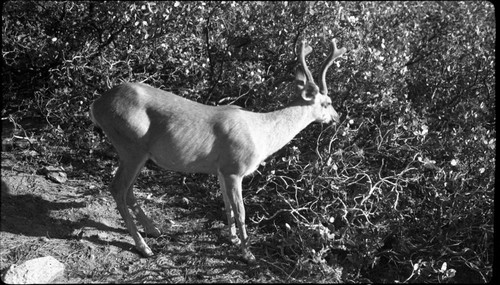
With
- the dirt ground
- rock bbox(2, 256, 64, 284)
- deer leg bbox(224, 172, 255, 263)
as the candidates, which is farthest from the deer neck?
rock bbox(2, 256, 64, 284)

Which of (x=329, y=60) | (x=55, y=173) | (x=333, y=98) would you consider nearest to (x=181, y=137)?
(x=329, y=60)

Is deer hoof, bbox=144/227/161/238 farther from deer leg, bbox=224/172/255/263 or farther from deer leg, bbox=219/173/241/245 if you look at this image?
deer leg, bbox=224/172/255/263

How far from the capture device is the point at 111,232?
18.2 ft

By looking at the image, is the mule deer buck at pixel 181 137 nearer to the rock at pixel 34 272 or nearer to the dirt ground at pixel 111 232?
the dirt ground at pixel 111 232

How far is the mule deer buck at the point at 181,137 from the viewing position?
5.09 metres

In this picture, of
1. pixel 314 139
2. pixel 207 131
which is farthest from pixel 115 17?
pixel 314 139

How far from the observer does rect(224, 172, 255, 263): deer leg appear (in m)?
5.16

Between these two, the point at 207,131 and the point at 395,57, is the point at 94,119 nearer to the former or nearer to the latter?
the point at 207,131

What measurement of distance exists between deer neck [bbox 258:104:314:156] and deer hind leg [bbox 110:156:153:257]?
3.74 feet

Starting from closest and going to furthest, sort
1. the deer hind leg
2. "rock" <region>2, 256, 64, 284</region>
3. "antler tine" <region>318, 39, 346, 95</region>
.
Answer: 1. "rock" <region>2, 256, 64, 284</region>
2. the deer hind leg
3. "antler tine" <region>318, 39, 346, 95</region>

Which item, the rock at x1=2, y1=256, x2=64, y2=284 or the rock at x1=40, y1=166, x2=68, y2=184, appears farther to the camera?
the rock at x1=40, y1=166, x2=68, y2=184

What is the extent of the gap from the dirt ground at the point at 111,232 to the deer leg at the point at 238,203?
0.11 m

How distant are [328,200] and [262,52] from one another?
2.09 m

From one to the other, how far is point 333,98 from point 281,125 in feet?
4.78
